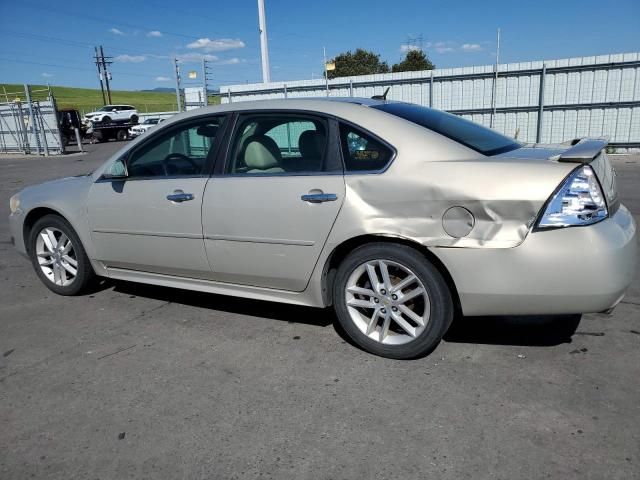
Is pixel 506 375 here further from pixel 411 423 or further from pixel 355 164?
pixel 355 164

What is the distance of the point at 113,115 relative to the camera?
34875 mm

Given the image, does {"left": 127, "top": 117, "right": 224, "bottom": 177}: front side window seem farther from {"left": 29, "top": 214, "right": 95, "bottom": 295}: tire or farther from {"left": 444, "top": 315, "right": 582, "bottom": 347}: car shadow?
{"left": 444, "top": 315, "right": 582, "bottom": 347}: car shadow

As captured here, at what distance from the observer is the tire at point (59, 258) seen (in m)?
4.31

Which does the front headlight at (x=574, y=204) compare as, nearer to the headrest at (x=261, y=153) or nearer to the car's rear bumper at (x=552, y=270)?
the car's rear bumper at (x=552, y=270)

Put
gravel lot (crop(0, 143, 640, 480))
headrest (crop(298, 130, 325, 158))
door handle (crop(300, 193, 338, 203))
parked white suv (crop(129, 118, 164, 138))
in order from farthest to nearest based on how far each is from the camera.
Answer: parked white suv (crop(129, 118, 164, 138))
headrest (crop(298, 130, 325, 158))
door handle (crop(300, 193, 338, 203))
gravel lot (crop(0, 143, 640, 480))

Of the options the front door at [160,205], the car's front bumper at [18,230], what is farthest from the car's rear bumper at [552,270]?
the car's front bumper at [18,230]

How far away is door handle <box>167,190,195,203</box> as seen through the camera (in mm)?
Answer: 3543

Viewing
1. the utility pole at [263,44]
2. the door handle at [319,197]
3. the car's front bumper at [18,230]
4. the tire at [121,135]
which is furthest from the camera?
the tire at [121,135]

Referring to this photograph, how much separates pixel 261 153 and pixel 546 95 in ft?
46.4

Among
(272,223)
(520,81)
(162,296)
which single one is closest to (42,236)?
(162,296)

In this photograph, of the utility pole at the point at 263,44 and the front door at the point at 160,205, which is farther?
the utility pole at the point at 263,44

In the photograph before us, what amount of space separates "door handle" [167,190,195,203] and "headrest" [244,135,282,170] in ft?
1.50

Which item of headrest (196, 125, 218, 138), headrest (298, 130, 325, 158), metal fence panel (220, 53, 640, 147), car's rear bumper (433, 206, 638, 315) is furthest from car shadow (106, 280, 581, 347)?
metal fence panel (220, 53, 640, 147)

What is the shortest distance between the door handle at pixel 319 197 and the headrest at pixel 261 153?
428 millimetres
